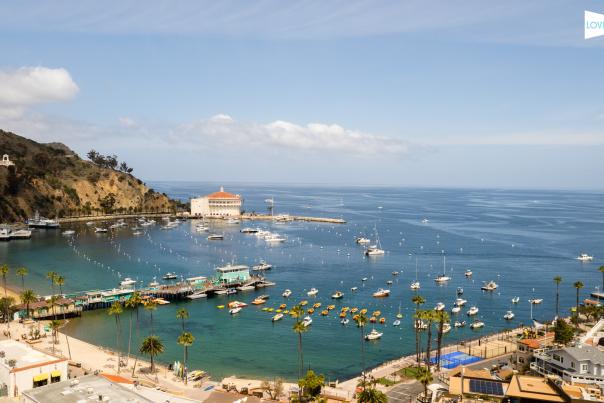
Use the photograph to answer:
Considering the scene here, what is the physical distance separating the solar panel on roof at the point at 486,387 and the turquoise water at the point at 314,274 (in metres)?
18.2

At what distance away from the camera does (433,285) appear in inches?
4220

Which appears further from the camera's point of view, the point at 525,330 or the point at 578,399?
the point at 525,330

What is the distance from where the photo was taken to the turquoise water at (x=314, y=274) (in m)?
67.8

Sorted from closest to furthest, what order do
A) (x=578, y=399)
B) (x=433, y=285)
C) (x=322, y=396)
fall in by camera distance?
1. (x=578, y=399)
2. (x=322, y=396)
3. (x=433, y=285)

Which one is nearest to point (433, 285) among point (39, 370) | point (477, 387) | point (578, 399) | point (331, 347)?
point (331, 347)

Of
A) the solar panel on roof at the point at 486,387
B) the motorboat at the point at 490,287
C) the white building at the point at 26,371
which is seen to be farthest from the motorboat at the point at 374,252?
the white building at the point at 26,371

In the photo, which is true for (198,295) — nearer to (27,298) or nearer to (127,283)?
(127,283)

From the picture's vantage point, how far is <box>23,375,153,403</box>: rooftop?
35.5m

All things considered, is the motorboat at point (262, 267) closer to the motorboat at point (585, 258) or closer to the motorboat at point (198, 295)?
the motorboat at point (198, 295)

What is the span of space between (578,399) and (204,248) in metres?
126

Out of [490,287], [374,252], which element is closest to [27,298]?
[490,287]

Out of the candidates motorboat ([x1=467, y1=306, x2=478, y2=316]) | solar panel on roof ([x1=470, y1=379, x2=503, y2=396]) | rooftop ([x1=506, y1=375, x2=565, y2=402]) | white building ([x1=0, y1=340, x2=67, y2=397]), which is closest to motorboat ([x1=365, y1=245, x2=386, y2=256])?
motorboat ([x1=467, y1=306, x2=478, y2=316])

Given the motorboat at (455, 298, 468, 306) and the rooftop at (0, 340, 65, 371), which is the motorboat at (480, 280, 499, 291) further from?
the rooftop at (0, 340, 65, 371)

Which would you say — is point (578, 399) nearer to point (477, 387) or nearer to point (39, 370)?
point (477, 387)
